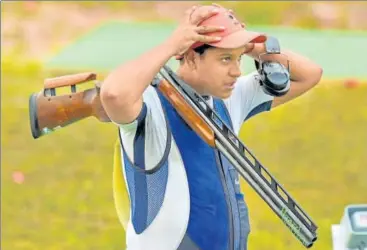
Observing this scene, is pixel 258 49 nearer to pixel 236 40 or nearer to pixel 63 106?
pixel 236 40

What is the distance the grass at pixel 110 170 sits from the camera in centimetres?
591

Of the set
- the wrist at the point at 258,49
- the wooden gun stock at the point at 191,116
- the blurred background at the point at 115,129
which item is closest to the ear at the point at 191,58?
the wooden gun stock at the point at 191,116

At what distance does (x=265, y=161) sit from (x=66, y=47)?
255 centimetres

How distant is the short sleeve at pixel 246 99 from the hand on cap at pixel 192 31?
38 cm

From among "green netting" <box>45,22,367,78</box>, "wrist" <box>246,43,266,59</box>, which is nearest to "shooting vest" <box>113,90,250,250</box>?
"wrist" <box>246,43,266,59</box>

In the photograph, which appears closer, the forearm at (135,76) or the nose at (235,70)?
the forearm at (135,76)

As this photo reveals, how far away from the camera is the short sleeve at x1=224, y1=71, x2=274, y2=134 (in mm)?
3719

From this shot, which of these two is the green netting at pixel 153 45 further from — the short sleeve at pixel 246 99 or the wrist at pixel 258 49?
the wrist at pixel 258 49

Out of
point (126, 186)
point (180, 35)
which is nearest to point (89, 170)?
point (126, 186)

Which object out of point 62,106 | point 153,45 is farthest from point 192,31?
point 153,45

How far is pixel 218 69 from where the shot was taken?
346 centimetres

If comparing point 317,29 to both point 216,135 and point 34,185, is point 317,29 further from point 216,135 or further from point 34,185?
point 216,135

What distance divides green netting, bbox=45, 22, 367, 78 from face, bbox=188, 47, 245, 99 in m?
4.12

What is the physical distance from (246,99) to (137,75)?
623 mm
